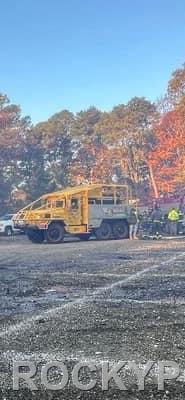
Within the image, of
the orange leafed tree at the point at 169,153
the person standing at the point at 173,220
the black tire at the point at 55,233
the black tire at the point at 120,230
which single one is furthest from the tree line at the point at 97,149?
the black tire at the point at 55,233

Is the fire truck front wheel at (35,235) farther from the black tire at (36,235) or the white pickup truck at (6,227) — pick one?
the white pickup truck at (6,227)

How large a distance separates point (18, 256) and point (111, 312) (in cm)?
944

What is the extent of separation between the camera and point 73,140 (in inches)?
1983

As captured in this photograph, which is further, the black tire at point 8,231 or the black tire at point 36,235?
the black tire at point 8,231

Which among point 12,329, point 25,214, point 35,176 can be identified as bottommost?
point 12,329

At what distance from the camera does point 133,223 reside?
82.1 feet

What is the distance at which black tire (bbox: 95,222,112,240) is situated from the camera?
78.7ft

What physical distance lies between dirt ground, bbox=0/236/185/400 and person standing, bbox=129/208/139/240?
12267 mm

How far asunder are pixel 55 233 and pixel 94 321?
16465mm

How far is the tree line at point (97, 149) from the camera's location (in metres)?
42.0

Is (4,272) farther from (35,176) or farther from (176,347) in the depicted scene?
(35,176)

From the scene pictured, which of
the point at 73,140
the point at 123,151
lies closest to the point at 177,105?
the point at 123,151
